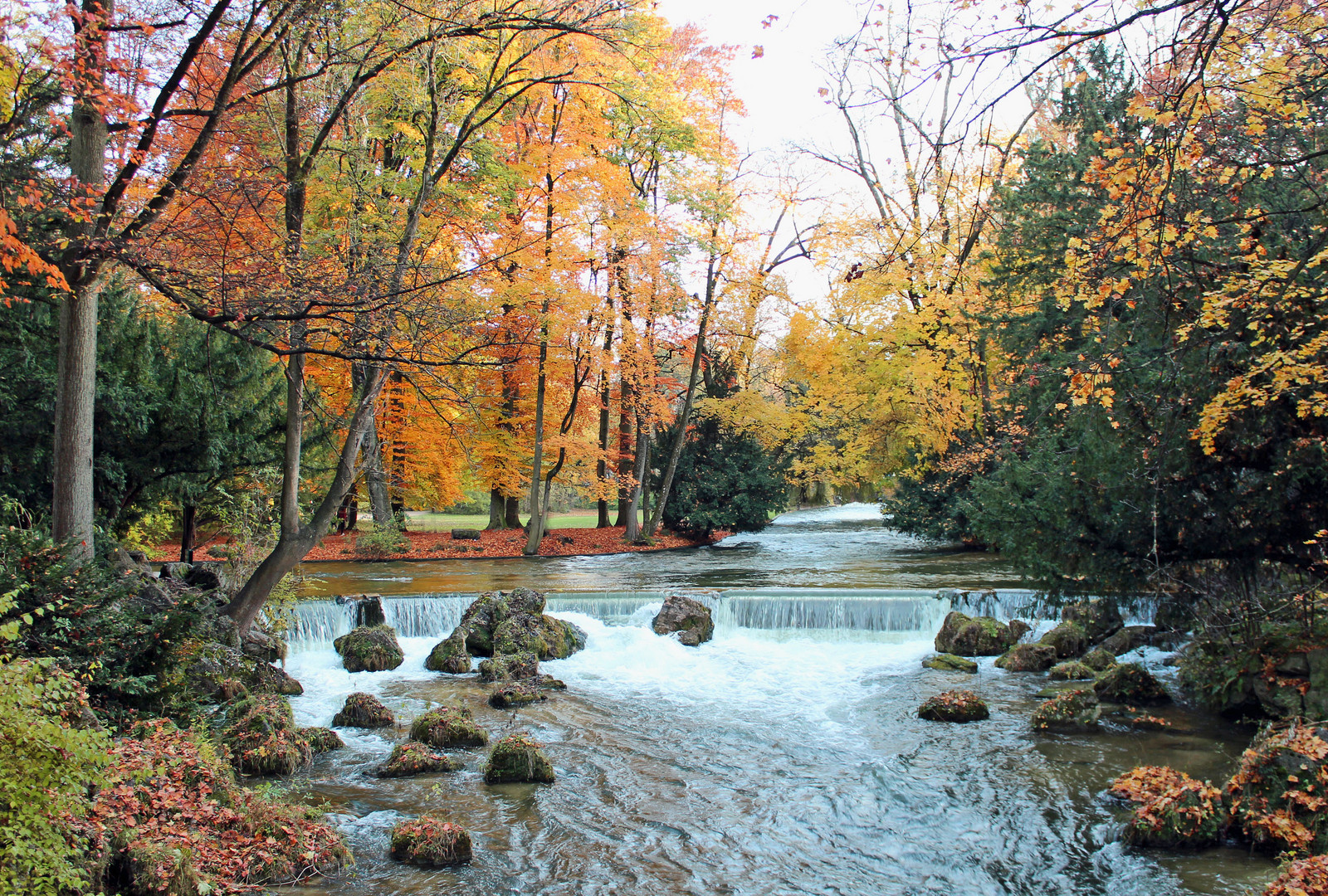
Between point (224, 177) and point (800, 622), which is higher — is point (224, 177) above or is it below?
above

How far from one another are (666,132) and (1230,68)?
16806mm

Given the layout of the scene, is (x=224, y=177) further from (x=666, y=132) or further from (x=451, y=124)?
(x=666, y=132)

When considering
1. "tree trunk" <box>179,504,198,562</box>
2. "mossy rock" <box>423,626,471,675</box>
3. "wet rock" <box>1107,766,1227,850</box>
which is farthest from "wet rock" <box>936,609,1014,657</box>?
"tree trunk" <box>179,504,198,562</box>

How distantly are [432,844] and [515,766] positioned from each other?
1637 millimetres

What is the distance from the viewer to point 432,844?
5711 millimetres

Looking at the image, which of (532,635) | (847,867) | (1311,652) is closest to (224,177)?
(532,635)

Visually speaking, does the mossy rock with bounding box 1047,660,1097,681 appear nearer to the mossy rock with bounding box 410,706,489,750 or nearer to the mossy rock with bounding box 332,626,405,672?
the mossy rock with bounding box 410,706,489,750

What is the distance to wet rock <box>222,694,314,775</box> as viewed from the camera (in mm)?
7188

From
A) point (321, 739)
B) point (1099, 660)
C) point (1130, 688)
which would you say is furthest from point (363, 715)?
point (1099, 660)

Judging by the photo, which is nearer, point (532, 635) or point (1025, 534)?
point (1025, 534)

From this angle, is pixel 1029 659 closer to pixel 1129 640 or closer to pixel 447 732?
pixel 1129 640

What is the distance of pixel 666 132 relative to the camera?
22125 millimetres

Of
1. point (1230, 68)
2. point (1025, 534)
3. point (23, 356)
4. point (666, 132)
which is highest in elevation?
point (666, 132)

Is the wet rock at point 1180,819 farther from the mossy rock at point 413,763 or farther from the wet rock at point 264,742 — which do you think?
the wet rock at point 264,742
